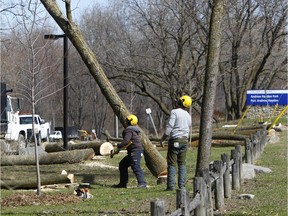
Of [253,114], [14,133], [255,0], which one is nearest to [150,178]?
[14,133]

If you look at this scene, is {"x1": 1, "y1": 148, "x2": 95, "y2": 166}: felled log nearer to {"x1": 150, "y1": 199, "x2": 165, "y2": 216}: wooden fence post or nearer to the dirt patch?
the dirt patch

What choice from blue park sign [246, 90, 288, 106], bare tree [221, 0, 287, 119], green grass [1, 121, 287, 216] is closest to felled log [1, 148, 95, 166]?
green grass [1, 121, 287, 216]

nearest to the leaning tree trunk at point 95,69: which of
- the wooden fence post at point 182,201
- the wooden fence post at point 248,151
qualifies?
the wooden fence post at point 248,151

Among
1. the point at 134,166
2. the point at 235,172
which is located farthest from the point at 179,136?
the point at 134,166

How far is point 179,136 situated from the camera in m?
13.3

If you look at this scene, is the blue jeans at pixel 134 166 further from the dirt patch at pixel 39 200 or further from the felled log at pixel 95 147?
the felled log at pixel 95 147

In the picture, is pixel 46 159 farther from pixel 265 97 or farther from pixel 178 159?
pixel 265 97

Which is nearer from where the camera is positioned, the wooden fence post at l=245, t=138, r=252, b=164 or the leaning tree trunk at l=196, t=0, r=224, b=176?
the leaning tree trunk at l=196, t=0, r=224, b=176

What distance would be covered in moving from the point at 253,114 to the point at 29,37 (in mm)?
36855

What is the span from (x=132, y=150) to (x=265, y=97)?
97.5ft

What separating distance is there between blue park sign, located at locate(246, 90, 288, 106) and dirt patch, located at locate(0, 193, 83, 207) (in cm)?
3075

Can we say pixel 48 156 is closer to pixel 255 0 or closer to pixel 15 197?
pixel 15 197

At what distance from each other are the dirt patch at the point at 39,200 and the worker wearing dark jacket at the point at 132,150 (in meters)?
1.77

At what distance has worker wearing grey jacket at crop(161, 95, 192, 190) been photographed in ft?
43.3
